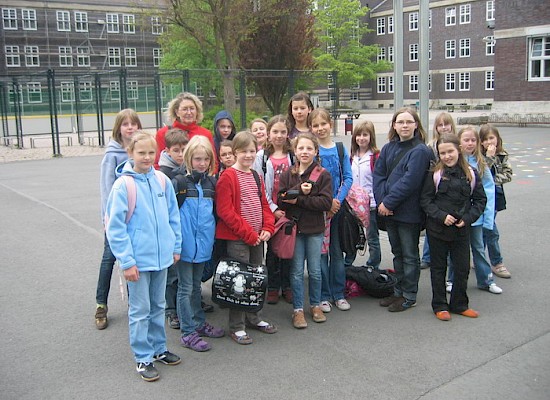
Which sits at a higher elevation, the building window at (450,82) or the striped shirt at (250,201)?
the building window at (450,82)

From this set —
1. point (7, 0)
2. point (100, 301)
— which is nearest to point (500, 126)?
point (100, 301)

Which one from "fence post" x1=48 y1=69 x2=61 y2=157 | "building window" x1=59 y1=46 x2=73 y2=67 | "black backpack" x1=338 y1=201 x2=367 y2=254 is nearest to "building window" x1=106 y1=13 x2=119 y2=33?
"building window" x1=59 y1=46 x2=73 y2=67

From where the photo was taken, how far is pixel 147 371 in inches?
163

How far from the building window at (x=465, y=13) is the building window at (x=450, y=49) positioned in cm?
246

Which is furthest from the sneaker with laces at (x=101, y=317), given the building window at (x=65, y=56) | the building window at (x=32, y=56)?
the building window at (x=65, y=56)

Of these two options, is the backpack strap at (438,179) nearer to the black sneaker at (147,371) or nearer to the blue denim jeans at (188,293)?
the blue denim jeans at (188,293)

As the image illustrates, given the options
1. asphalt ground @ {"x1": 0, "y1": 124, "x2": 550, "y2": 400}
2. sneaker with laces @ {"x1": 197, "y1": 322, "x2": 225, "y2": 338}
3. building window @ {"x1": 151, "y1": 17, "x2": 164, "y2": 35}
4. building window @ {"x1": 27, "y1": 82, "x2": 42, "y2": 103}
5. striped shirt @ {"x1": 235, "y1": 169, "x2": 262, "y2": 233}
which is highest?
building window @ {"x1": 151, "y1": 17, "x2": 164, "y2": 35}

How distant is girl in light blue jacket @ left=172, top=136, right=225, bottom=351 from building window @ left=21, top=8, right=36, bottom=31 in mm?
62427

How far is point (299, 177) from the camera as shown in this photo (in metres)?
5.06

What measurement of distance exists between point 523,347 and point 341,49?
63.7m

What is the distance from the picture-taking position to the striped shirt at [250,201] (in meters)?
4.79

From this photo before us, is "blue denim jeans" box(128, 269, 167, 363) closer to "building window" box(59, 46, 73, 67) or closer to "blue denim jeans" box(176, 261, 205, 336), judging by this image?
"blue denim jeans" box(176, 261, 205, 336)

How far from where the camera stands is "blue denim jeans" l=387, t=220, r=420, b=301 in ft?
17.5

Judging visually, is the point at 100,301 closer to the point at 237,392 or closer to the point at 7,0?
the point at 237,392
